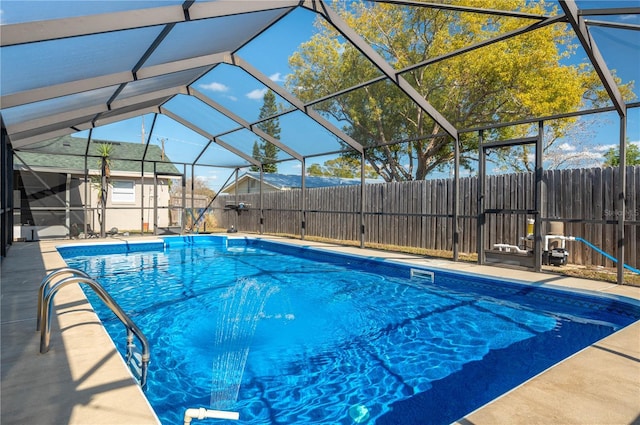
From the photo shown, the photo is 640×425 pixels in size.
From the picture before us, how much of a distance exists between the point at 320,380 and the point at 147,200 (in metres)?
15.3

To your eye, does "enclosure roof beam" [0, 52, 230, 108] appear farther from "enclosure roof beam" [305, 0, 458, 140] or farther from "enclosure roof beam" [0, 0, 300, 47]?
"enclosure roof beam" [305, 0, 458, 140]

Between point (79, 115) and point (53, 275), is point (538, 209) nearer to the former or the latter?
point (53, 275)

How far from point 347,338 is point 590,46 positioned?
4.54 meters

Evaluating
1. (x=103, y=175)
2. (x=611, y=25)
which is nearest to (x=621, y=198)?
(x=611, y=25)

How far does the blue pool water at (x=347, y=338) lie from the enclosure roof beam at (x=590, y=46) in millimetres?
2642

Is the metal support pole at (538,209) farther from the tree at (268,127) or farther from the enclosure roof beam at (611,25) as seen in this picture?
the tree at (268,127)

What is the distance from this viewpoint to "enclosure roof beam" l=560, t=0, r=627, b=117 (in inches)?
163

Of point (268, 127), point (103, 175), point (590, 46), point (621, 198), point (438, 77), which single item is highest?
point (438, 77)

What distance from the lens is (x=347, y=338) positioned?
380 centimetres

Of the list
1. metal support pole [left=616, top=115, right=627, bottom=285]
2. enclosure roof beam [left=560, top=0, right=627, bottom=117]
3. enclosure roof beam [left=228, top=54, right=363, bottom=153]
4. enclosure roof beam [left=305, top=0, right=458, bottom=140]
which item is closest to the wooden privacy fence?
metal support pole [left=616, top=115, right=627, bottom=285]

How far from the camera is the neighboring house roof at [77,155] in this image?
1084 centimetres

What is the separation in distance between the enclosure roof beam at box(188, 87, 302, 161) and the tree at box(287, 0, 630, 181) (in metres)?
2.12

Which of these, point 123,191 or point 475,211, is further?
point 123,191

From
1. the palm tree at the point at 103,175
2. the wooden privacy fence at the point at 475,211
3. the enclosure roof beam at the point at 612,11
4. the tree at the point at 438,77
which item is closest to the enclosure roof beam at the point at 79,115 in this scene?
the palm tree at the point at 103,175
